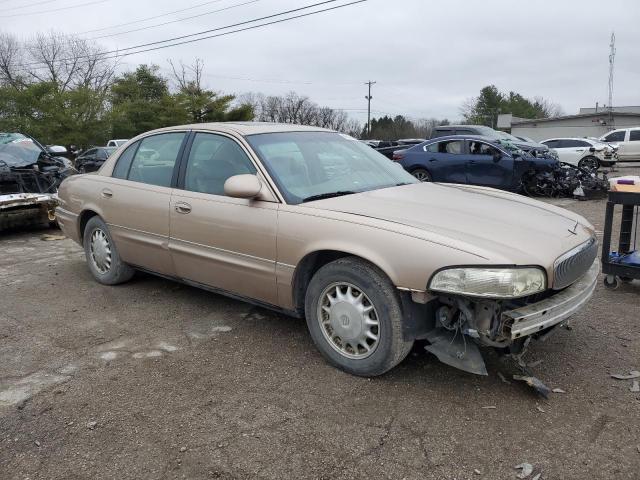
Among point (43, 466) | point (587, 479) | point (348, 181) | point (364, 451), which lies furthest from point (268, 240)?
point (587, 479)

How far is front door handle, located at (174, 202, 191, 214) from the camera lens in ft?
12.8

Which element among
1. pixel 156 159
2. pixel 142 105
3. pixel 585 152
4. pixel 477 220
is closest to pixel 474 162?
A: pixel 156 159

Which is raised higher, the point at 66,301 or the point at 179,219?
the point at 179,219

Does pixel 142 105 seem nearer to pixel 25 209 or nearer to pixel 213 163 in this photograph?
pixel 25 209

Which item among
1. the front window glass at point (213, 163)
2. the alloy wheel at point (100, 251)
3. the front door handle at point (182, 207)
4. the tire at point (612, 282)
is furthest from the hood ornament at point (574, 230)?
the alloy wheel at point (100, 251)

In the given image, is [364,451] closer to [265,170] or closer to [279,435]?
[279,435]

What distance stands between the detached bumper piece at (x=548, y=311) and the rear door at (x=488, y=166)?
28.4 ft

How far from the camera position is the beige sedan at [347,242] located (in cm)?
269

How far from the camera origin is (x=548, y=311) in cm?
277

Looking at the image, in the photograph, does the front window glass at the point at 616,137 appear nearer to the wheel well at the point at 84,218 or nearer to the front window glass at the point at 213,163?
the front window glass at the point at 213,163

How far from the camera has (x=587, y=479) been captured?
2.22 metres

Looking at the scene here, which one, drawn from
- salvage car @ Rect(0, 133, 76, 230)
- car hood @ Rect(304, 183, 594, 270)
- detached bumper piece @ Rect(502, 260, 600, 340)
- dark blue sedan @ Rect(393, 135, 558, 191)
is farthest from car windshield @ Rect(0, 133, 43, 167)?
detached bumper piece @ Rect(502, 260, 600, 340)

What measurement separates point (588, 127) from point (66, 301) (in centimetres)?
5068

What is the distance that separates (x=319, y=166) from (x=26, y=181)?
615cm
